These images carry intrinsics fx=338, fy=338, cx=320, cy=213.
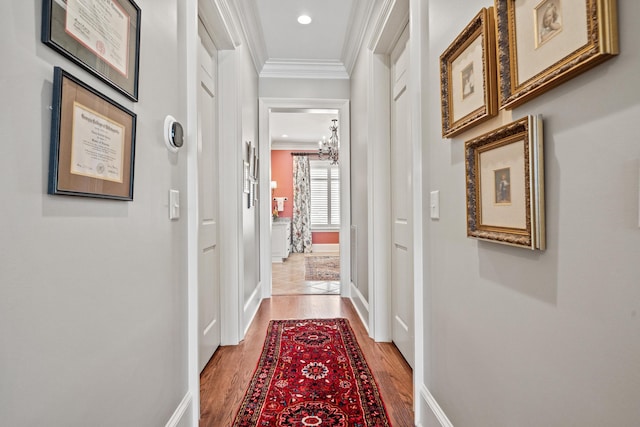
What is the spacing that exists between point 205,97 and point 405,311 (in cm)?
196

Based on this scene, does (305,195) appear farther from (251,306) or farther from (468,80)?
(468,80)

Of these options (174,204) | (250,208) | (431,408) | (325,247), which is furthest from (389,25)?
(325,247)

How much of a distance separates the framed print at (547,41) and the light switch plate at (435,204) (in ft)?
1.71

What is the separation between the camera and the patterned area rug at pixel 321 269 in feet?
17.2

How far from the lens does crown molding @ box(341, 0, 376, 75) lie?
2588 mm

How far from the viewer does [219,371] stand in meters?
2.13

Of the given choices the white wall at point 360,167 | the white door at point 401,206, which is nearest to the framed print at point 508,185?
the white door at point 401,206

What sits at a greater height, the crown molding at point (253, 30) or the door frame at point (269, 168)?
the crown molding at point (253, 30)

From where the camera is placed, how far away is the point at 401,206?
2391 millimetres

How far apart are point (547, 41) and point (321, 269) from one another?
17.8ft

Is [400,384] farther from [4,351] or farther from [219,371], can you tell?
[4,351]

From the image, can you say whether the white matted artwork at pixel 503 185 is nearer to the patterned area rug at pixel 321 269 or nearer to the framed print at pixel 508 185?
the framed print at pixel 508 185

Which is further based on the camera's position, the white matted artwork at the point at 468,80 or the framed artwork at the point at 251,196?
the framed artwork at the point at 251,196

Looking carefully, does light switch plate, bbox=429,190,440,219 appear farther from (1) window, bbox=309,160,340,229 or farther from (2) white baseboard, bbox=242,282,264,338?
(1) window, bbox=309,160,340,229
